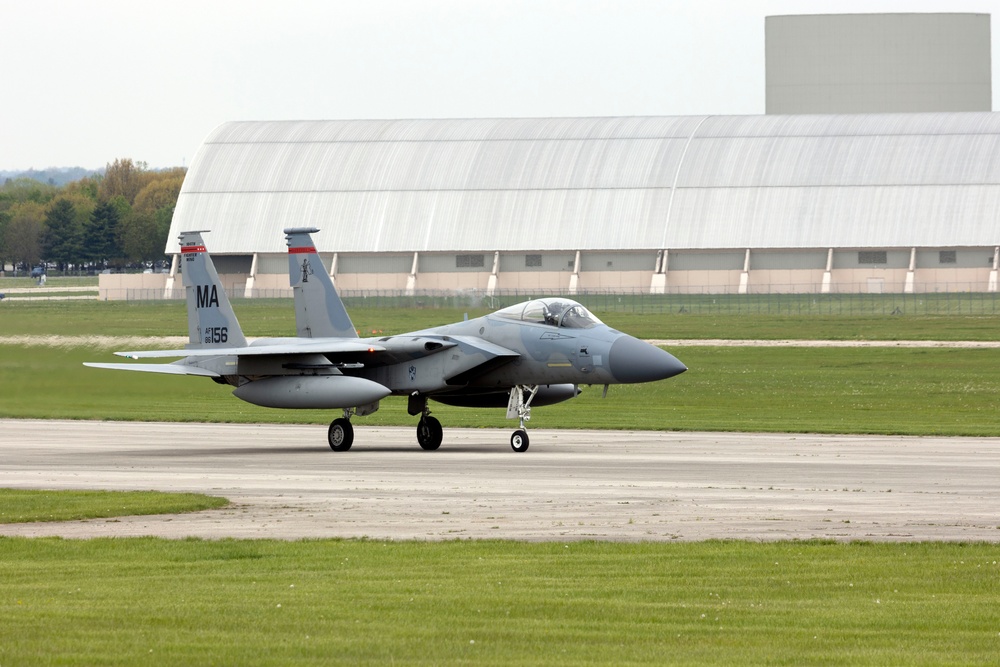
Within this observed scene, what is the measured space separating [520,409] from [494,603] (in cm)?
1741

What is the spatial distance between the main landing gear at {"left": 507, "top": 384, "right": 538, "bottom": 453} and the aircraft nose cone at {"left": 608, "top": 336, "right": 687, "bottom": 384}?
2.04m

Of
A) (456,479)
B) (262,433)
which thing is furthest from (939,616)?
(262,433)

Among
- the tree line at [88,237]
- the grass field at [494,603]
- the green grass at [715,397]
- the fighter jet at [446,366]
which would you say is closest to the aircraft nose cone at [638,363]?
the fighter jet at [446,366]

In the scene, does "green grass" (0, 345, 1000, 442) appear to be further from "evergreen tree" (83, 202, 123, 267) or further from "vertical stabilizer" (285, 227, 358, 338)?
"evergreen tree" (83, 202, 123, 267)

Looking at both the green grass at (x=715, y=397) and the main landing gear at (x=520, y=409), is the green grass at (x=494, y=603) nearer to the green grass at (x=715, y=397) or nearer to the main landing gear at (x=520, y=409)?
the main landing gear at (x=520, y=409)

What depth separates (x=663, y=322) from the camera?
249 ft

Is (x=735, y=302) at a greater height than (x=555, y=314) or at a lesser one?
lesser

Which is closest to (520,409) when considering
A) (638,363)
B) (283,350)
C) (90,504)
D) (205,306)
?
(638,363)

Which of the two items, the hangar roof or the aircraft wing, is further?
the hangar roof

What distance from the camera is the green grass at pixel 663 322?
67938mm

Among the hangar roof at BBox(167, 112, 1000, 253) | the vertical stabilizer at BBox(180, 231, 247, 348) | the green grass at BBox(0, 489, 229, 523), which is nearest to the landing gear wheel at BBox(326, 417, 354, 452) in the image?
the vertical stabilizer at BBox(180, 231, 247, 348)

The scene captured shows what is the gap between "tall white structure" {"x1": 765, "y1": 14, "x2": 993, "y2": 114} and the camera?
138 m

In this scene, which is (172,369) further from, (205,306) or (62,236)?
(62,236)

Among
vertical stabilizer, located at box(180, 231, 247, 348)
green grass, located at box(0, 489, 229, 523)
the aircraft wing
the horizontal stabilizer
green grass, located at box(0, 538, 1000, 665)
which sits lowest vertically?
green grass, located at box(0, 489, 229, 523)
